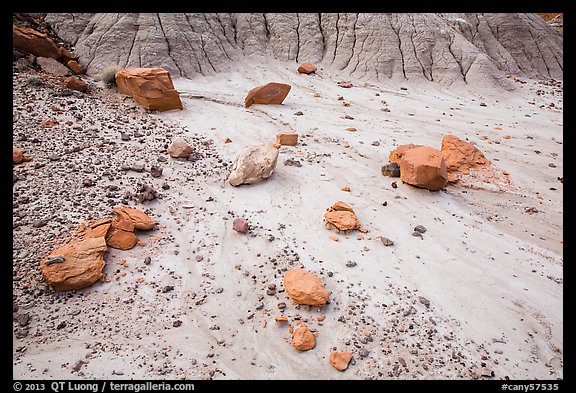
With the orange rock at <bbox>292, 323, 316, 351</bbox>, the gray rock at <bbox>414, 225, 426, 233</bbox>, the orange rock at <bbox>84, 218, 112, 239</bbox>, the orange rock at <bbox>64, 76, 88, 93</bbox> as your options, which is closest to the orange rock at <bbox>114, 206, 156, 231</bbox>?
the orange rock at <bbox>84, 218, 112, 239</bbox>

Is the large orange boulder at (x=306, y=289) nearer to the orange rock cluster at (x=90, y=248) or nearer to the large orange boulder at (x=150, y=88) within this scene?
the orange rock cluster at (x=90, y=248)

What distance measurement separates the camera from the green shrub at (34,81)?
17.1 ft

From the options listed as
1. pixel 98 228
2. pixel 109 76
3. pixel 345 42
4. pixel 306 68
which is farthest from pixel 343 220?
pixel 345 42

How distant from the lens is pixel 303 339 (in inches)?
96.8

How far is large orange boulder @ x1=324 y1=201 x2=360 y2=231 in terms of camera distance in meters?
3.64

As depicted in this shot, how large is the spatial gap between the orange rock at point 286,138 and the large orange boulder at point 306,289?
304 cm

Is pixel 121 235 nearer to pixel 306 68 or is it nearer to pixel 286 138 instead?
pixel 286 138

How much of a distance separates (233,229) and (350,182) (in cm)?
194

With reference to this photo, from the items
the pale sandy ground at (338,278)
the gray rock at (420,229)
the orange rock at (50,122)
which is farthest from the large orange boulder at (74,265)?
the gray rock at (420,229)

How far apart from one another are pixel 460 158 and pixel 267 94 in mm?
4125

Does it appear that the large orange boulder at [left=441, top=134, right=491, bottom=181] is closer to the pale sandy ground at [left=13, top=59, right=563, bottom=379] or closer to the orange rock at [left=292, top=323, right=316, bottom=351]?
the pale sandy ground at [left=13, top=59, right=563, bottom=379]

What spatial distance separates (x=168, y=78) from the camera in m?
6.07

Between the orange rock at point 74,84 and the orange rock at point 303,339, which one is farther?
the orange rock at point 74,84

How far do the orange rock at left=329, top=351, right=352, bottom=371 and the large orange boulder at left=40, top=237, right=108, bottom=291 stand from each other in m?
2.09
